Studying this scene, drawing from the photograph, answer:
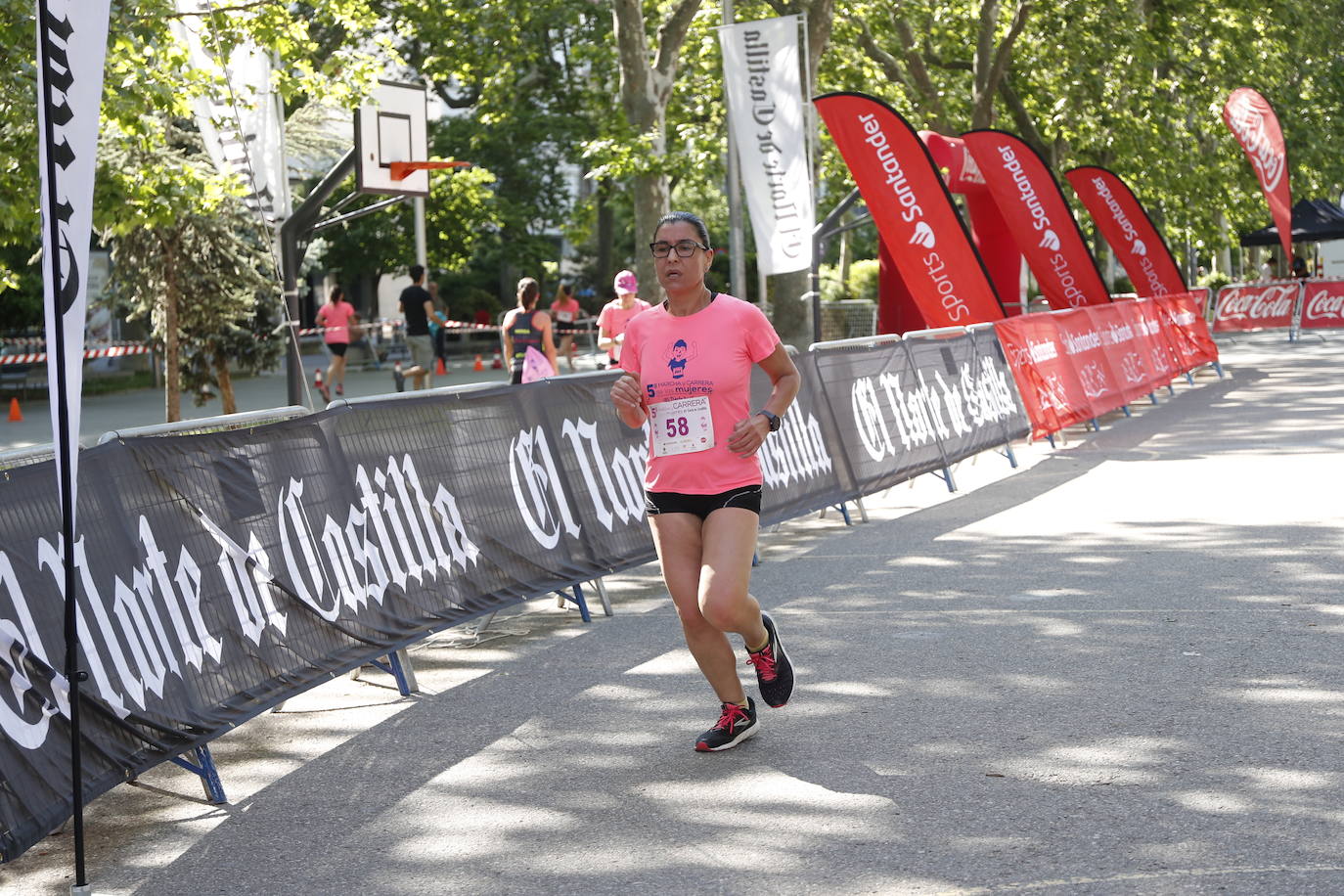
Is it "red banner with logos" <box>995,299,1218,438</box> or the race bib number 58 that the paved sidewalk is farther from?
"red banner with logos" <box>995,299,1218,438</box>

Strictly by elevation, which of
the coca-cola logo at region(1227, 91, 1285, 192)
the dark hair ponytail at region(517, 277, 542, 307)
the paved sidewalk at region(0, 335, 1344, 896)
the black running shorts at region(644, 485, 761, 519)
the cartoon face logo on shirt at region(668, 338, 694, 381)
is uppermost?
the coca-cola logo at region(1227, 91, 1285, 192)

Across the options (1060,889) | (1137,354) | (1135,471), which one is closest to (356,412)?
(1060,889)

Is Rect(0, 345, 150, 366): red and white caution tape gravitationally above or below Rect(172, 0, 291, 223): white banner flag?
below

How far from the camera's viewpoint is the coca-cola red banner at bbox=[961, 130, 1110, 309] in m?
23.7

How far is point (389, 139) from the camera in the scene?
64.2ft

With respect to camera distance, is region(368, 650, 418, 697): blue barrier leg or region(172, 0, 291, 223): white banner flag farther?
region(172, 0, 291, 223): white banner flag

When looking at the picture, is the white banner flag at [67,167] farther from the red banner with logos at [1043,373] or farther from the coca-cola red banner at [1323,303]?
the coca-cola red banner at [1323,303]

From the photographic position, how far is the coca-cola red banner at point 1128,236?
3028cm

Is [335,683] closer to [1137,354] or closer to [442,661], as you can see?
[442,661]

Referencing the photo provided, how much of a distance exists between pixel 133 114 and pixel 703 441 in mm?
8710

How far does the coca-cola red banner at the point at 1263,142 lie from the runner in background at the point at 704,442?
24963 mm

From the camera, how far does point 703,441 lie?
20.4 feet

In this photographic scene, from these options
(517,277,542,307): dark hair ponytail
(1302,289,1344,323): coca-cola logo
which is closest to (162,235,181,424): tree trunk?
(517,277,542,307): dark hair ponytail

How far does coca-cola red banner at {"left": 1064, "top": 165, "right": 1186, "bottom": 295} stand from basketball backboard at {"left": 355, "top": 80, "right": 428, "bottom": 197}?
45.8ft
